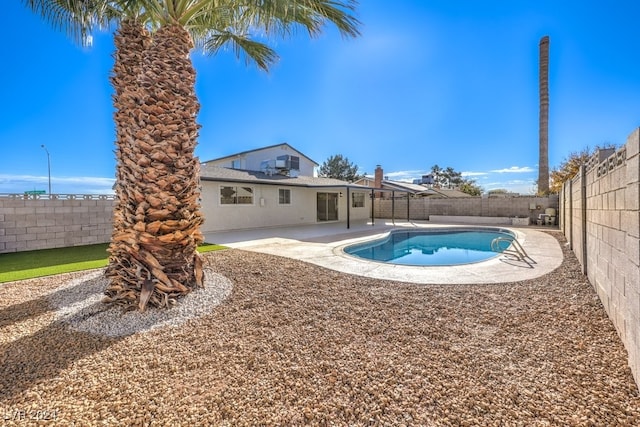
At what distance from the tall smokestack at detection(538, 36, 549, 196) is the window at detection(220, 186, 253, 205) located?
19.3 m

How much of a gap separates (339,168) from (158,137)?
45590 mm

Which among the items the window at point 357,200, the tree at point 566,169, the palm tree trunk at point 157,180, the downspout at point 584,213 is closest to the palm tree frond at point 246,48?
the palm tree trunk at point 157,180

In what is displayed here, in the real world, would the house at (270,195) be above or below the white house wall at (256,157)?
below

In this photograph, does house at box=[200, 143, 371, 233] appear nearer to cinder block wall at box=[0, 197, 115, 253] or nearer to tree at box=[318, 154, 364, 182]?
cinder block wall at box=[0, 197, 115, 253]

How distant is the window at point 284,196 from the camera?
1725cm

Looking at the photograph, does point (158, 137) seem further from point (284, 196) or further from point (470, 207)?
point (470, 207)

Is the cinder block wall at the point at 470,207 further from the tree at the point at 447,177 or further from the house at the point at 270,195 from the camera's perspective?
the tree at the point at 447,177

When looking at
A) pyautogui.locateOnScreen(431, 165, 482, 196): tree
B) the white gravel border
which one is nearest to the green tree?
pyautogui.locateOnScreen(431, 165, 482, 196): tree

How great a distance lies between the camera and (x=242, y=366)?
2.95m

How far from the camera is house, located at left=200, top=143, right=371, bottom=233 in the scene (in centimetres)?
1432

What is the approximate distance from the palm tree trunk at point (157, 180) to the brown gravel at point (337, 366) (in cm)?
91

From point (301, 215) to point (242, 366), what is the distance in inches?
617

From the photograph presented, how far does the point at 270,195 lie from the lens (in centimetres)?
1667

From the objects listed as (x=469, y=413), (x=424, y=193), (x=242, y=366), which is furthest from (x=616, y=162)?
(x=424, y=193)
